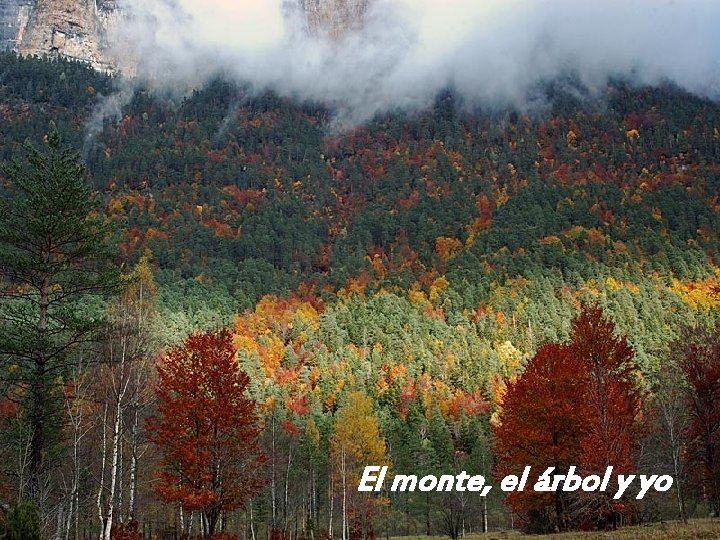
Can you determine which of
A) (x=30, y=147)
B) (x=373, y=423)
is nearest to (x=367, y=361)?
(x=373, y=423)

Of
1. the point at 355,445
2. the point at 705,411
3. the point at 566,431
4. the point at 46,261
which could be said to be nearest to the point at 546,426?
the point at 566,431

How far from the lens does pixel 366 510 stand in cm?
5300

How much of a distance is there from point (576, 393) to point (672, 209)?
161 metres

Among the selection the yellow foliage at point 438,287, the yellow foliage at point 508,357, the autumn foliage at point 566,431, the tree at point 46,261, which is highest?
the yellow foliage at point 438,287

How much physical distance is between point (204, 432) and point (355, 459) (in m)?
32.5

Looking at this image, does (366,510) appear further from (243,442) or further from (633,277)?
(633,277)

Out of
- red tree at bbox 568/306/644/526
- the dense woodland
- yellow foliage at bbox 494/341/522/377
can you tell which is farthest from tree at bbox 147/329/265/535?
yellow foliage at bbox 494/341/522/377

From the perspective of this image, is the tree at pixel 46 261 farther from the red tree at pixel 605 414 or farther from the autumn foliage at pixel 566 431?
the red tree at pixel 605 414

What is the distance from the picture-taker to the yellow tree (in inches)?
2121

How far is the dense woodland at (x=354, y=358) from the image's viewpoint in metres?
27.0

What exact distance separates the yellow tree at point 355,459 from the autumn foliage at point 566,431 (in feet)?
70.9

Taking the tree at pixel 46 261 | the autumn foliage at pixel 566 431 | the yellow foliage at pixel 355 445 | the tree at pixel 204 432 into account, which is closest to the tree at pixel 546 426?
the autumn foliage at pixel 566 431

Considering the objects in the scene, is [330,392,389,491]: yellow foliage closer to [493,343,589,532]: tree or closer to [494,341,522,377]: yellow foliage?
[493,343,589,532]: tree

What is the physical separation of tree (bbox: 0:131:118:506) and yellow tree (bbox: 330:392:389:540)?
3155 centimetres
